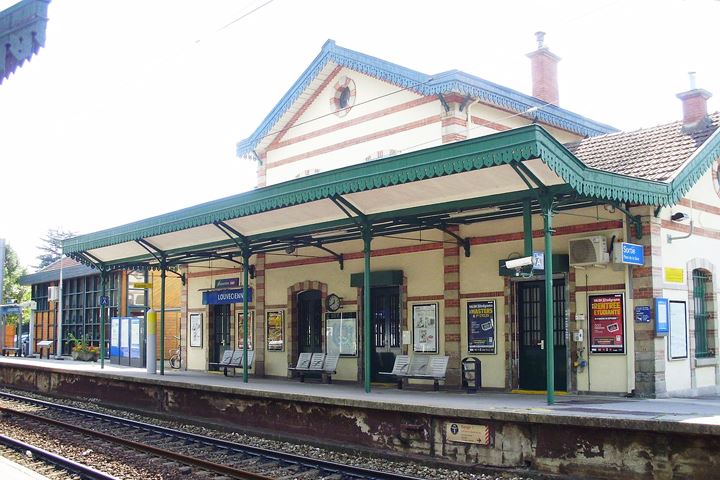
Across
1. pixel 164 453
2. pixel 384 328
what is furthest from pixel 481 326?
pixel 164 453

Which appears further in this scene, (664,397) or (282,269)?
(282,269)

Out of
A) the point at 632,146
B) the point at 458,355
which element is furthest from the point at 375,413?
the point at 632,146

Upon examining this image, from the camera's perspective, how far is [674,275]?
12.6 m

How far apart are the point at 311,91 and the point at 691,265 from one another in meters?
10.6

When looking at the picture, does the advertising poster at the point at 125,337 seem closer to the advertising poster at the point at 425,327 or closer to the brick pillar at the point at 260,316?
the brick pillar at the point at 260,316

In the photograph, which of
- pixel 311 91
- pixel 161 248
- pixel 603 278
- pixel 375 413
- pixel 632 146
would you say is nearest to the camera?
pixel 375 413

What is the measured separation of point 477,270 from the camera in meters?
14.7

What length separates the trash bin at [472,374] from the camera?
45.5 feet

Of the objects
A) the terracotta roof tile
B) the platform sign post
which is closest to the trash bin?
the terracotta roof tile

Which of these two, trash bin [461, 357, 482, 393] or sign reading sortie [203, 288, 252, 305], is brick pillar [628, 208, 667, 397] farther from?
sign reading sortie [203, 288, 252, 305]

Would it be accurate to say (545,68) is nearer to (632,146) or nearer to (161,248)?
(632,146)

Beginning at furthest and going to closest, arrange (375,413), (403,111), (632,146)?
1. (403,111)
2. (632,146)
3. (375,413)

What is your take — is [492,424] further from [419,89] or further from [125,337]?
[125,337]

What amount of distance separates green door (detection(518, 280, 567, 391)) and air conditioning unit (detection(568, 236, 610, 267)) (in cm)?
93
